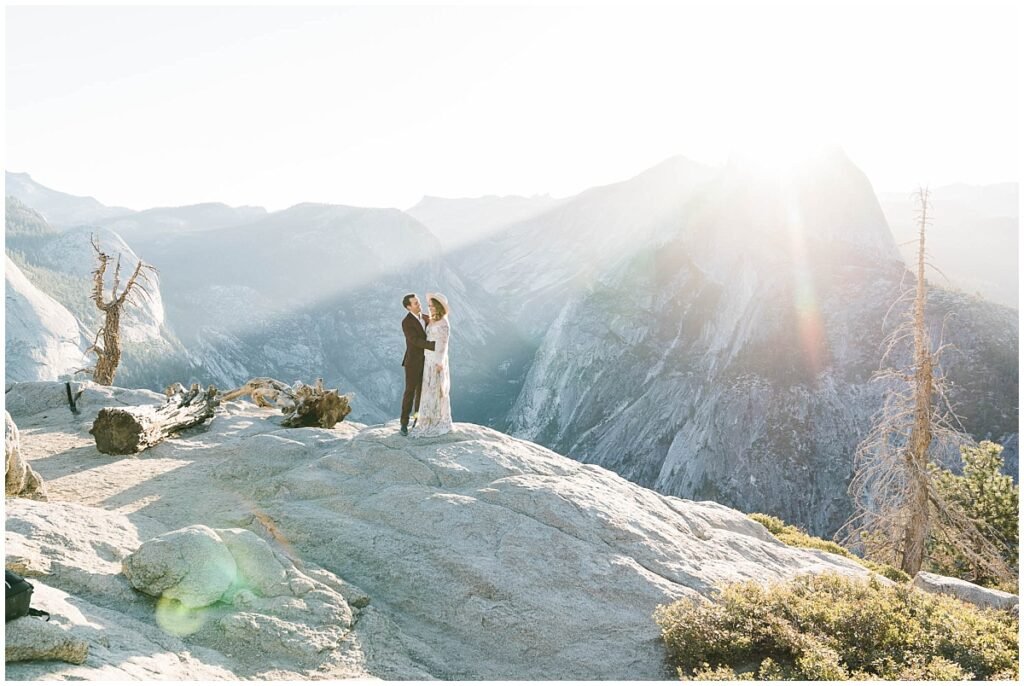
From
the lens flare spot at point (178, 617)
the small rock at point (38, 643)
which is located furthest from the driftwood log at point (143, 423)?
the small rock at point (38, 643)

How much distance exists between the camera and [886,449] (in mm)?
18719

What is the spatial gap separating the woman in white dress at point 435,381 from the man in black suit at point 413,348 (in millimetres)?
148

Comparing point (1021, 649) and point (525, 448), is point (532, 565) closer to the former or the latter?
point (525, 448)

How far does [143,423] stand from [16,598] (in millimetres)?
10372

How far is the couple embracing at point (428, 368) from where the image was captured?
13219 millimetres

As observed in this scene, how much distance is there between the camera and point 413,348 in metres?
13.4

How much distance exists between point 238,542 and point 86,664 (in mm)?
2715

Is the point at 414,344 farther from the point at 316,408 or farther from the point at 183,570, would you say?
the point at 316,408

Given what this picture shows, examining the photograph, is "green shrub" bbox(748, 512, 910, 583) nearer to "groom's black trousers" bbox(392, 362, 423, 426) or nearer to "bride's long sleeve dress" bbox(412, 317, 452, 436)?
"bride's long sleeve dress" bbox(412, 317, 452, 436)

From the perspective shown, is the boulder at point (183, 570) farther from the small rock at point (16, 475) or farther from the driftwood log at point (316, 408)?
the driftwood log at point (316, 408)

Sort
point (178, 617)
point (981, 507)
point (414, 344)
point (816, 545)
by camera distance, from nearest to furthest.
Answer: point (178, 617) → point (414, 344) → point (816, 545) → point (981, 507)

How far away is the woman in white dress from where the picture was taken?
523 inches

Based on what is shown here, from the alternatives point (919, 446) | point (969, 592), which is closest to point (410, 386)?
point (969, 592)

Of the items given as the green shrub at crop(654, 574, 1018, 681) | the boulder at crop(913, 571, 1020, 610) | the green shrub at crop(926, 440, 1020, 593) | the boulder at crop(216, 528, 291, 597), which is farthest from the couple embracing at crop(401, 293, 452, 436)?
the green shrub at crop(926, 440, 1020, 593)
